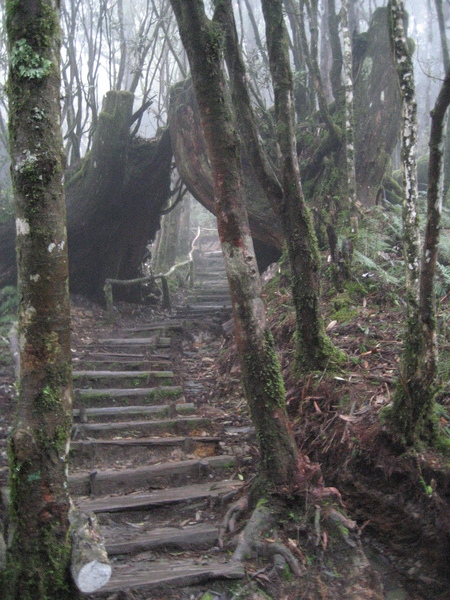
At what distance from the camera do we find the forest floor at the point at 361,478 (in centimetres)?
375

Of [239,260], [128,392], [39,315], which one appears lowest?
[128,392]

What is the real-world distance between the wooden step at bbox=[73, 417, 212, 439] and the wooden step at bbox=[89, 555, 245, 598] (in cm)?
250

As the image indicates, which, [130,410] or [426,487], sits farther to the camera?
[130,410]

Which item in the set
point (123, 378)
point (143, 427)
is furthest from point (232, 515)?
point (123, 378)

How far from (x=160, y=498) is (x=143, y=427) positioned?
5.40 ft

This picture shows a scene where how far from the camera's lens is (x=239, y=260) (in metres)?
4.33

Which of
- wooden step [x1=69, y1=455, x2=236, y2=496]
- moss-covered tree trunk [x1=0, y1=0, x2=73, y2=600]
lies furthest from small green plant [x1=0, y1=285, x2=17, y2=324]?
moss-covered tree trunk [x1=0, y1=0, x2=73, y2=600]

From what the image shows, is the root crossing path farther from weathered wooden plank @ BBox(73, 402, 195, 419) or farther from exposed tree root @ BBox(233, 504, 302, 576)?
exposed tree root @ BBox(233, 504, 302, 576)

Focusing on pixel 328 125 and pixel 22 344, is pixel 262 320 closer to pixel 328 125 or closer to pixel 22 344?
pixel 22 344

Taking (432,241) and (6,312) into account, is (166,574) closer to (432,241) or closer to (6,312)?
(432,241)

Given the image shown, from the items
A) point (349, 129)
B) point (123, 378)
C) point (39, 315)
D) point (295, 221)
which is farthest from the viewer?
point (349, 129)

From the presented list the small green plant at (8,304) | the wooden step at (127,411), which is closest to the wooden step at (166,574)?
the wooden step at (127,411)

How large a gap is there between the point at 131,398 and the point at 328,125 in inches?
228

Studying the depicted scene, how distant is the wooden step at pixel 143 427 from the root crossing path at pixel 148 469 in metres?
0.01
